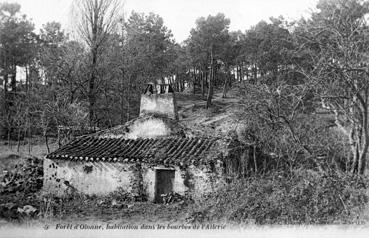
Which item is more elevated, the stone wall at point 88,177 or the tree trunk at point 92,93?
the tree trunk at point 92,93

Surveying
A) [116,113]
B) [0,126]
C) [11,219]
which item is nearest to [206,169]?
[11,219]

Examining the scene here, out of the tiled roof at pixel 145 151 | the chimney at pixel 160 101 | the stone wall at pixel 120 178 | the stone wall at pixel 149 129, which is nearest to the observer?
the stone wall at pixel 120 178

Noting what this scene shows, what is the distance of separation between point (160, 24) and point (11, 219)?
24.2 meters

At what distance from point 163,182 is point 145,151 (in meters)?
1.41

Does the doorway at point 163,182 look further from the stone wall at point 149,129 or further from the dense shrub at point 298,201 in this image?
the dense shrub at point 298,201

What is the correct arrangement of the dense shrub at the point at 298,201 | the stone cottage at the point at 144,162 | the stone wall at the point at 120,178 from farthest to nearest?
1. the stone cottage at the point at 144,162
2. the stone wall at the point at 120,178
3. the dense shrub at the point at 298,201

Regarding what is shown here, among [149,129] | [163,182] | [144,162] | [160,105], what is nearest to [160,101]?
[160,105]

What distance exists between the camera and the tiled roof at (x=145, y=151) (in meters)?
12.7

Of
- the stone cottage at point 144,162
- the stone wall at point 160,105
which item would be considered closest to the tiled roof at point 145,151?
the stone cottage at point 144,162

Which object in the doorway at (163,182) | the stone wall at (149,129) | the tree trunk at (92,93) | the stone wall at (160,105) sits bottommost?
the doorway at (163,182)

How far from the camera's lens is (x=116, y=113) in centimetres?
2723

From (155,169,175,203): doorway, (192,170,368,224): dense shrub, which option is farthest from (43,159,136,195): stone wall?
(192,170,368,224): dense shrub

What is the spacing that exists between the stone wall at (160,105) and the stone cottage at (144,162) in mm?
89

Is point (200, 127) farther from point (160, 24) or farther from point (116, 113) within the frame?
point (160, 24)
